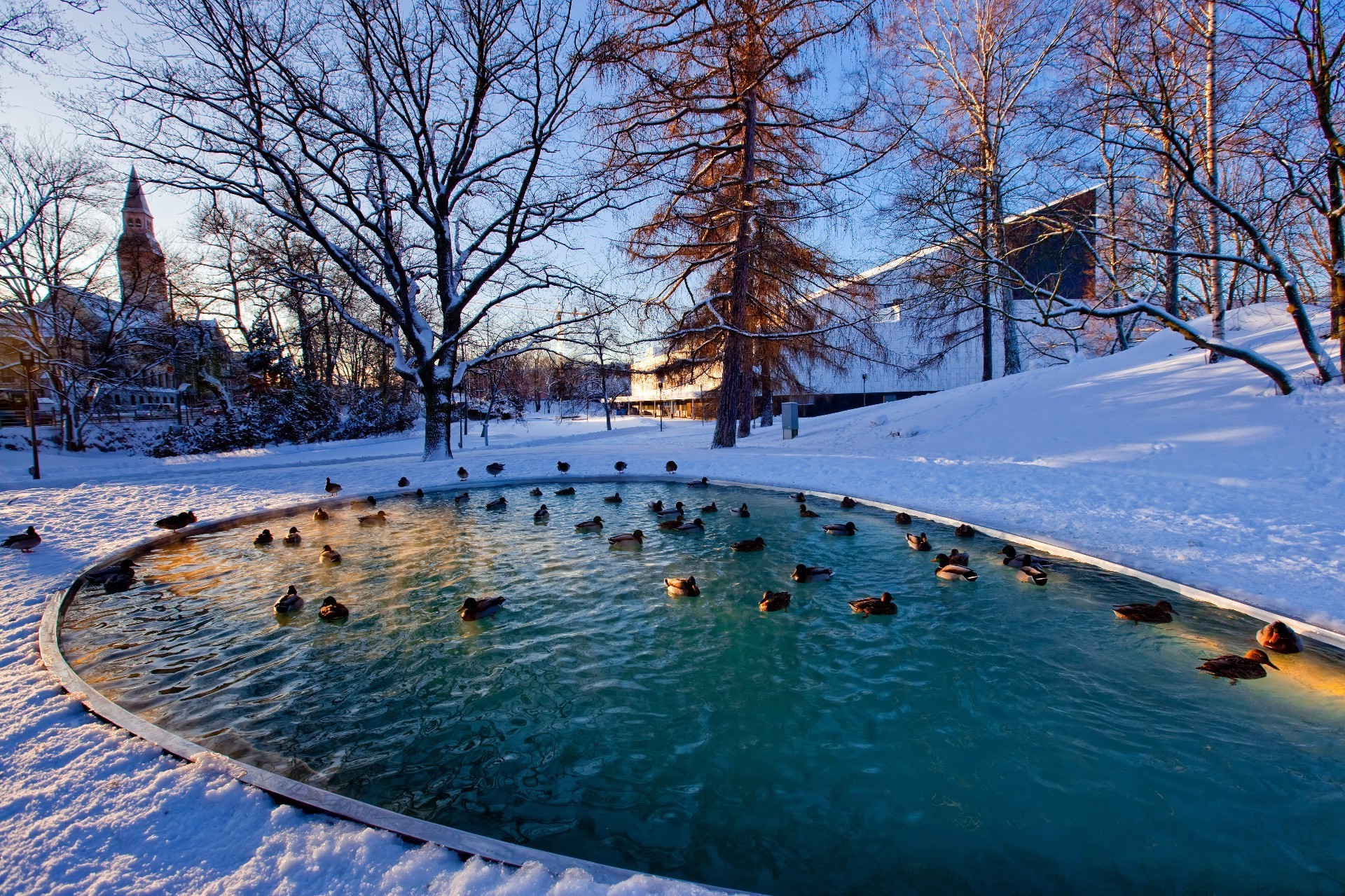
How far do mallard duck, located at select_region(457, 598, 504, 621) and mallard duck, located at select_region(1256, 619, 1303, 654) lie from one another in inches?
286

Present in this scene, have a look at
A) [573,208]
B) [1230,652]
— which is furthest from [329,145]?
[1230,652]

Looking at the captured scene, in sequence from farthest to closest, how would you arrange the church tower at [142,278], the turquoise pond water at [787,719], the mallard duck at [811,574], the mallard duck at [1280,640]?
the church tower at [142,278]
the mallard duck at [811,574]
the mallard duck at [1280,640]
the turquoise pond water at [787,719]

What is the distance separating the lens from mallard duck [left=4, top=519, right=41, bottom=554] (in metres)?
8.55

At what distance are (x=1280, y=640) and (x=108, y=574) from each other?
12.6 meters

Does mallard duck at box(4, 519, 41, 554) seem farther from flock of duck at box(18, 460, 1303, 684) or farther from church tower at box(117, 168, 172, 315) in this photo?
church tower at box(117, 168, 172, 315)

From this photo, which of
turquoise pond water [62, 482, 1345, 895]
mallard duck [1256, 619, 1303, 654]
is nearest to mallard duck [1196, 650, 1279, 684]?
turquoise pond water [62, 482, 1345, 895]

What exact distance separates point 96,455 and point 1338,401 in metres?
38.9

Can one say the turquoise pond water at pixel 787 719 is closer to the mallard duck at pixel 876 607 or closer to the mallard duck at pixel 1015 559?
the mallard duck at pixel 876 607

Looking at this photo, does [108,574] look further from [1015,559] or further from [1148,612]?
[1148,612]

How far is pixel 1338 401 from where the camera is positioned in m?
11.0

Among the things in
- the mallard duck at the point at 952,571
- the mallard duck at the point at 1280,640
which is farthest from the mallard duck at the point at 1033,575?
the mallard duck at the point at 1280,640

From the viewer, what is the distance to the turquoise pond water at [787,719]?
3189 millimetres

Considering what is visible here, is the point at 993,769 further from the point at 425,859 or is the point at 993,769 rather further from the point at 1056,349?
the point at 1056,349

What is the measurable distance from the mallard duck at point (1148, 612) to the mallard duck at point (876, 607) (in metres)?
2.14
